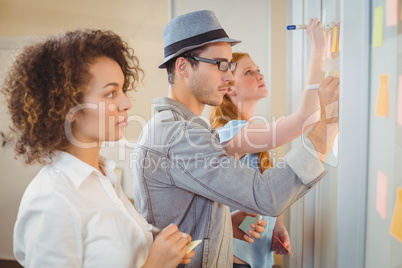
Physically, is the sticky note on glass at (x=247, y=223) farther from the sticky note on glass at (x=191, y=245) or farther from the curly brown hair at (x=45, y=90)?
the curly brown hair at (x=45, y=90)

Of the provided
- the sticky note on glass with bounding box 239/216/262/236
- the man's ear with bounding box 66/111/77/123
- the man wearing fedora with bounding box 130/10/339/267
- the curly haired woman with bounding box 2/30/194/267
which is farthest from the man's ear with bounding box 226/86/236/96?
the man's ear with bounding box 66/111/77/123

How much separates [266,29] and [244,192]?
2004 millimetres

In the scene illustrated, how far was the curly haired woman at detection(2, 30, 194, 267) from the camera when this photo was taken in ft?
2.30

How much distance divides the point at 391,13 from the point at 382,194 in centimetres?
38

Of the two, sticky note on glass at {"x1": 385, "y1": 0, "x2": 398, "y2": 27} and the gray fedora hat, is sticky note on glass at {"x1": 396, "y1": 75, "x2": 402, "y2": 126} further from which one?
the gray fedora hat

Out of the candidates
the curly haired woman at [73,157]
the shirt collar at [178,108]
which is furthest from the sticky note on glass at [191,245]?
the shirt collar at [178,108]

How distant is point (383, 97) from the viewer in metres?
0.77

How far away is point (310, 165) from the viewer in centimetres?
88

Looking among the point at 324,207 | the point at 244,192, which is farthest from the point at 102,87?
the point at 324,207

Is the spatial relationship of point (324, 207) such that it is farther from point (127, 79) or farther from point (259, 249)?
point (127, 79)

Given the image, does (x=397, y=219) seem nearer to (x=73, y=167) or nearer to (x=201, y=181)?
(x=201, y=181)

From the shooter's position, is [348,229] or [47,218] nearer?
[47,218]

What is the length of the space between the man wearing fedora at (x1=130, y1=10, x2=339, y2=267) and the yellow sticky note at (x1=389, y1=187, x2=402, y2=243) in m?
0.20

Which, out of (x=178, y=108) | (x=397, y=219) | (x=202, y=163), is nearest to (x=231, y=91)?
(x=178, y=108)
